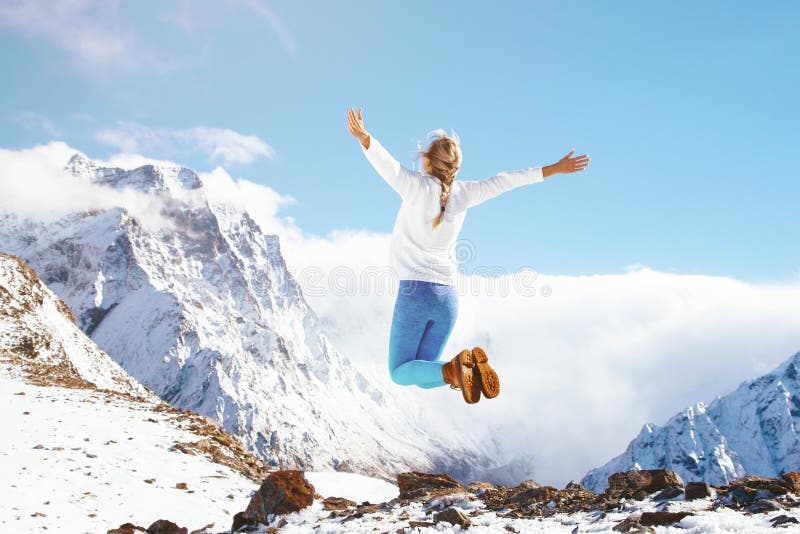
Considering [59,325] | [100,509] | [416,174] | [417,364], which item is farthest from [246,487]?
[59,325]

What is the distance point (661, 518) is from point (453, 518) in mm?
2469

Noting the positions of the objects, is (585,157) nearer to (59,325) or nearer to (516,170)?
(516,170)

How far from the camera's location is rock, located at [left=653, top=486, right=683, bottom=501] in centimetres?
754

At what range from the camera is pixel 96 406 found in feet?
58.9

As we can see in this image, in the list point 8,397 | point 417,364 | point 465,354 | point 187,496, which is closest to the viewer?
point 465,354

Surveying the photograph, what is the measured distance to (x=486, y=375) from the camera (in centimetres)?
641

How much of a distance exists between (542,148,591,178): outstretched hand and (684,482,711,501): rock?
4364 millimetres

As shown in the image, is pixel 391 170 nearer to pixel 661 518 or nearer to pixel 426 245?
pixel 426 245

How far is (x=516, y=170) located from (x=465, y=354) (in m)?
2.66

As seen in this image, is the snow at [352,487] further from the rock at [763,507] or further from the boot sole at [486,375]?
the rock at [763,507]

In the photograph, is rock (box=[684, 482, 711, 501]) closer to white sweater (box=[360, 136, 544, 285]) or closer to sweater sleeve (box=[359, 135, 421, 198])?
white sweater (box=[360, 136, 544, 285])

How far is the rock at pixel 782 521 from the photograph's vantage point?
5715mm

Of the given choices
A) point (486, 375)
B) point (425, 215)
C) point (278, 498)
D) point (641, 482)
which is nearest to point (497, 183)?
point (425, 215)

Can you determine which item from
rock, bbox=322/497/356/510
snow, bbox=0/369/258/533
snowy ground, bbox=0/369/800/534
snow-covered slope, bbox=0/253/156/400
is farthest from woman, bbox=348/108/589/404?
snow-covered slope, bbox=0/253/156/400
